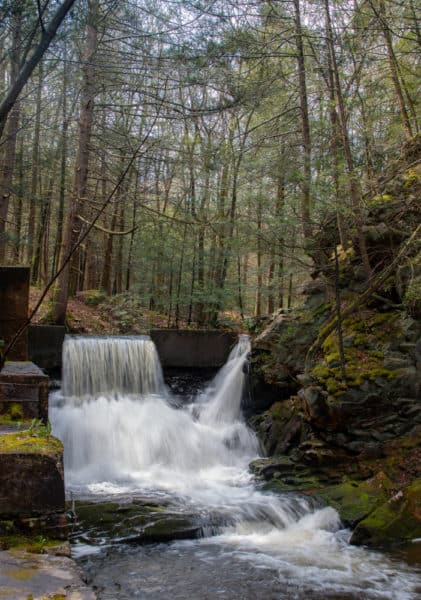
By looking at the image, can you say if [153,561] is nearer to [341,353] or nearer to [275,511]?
[275,511]

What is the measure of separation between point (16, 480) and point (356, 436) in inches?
229

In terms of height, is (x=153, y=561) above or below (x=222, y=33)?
below

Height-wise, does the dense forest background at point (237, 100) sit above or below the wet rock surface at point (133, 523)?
above

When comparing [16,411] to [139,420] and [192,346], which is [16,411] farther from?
[192,346]

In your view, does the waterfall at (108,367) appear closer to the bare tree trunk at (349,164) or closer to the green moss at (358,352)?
the green moss at (358,352)

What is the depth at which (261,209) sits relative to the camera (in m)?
11.1

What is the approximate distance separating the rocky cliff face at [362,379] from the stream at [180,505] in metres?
0.55

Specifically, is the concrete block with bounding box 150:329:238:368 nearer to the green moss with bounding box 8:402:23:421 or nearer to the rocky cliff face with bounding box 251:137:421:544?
the rocky cliff face with bounding box 251:137:421:544

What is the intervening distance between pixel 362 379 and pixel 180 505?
3.41 meters

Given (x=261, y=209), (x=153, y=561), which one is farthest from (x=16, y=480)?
(x=261, y=209)

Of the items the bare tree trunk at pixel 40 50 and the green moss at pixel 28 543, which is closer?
the green moss at pixel 28 543

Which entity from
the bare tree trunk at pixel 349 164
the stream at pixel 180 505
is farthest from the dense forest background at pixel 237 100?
the stream at pixel 180 505

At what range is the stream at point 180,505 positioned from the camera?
510 cm

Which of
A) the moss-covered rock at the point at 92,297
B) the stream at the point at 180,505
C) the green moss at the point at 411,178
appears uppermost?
the green moss at the point at 411,178
